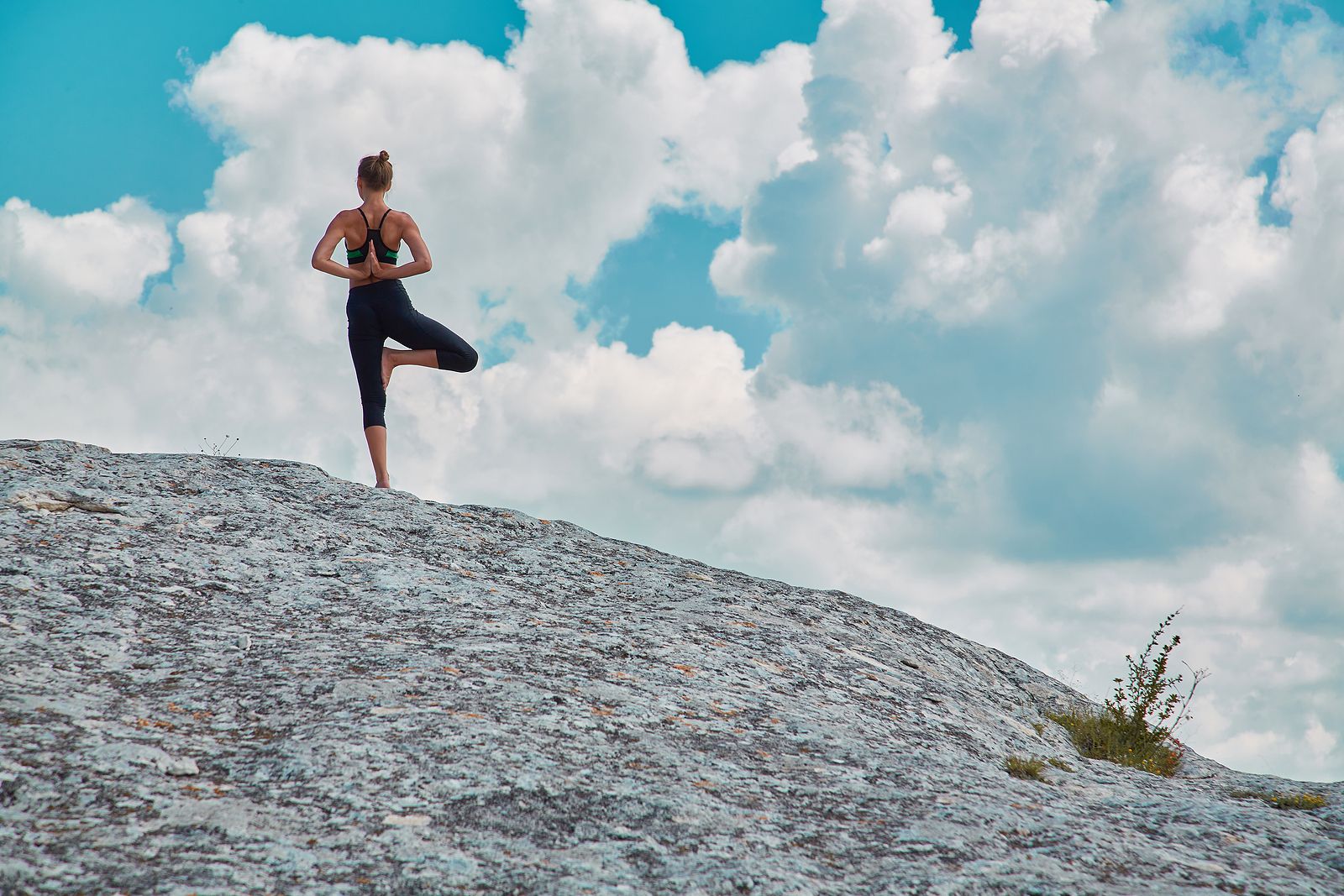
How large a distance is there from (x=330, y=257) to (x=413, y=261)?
931 mm

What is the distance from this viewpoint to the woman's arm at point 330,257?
11.5 m

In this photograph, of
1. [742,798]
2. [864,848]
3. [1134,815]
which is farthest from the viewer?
[1134,815]

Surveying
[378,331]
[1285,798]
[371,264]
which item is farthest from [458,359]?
[1285,798]

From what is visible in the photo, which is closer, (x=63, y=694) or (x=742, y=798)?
(x=742, y=798)

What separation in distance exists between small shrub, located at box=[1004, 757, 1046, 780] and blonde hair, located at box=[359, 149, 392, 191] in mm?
9048

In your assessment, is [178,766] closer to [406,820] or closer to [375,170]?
[406,820]

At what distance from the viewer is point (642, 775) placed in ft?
17.5

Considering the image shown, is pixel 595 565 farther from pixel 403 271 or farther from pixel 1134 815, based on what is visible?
pixel 1134 815

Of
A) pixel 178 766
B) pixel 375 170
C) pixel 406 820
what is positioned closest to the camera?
pixel 406 820

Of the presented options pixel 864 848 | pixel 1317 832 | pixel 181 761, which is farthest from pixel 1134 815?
pixel 181 761

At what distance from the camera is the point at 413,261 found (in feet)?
38.8

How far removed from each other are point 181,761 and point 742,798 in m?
2.89

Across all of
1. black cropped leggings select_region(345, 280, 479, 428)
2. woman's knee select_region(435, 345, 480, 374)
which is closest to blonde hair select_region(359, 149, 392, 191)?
black cropped leggings select_region(345, 280, 479, 428)

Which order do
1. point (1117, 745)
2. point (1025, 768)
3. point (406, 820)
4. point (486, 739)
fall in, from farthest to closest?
point (1117, 745)
point (1025, 768)
point (486, 739)
point (406, 820)
